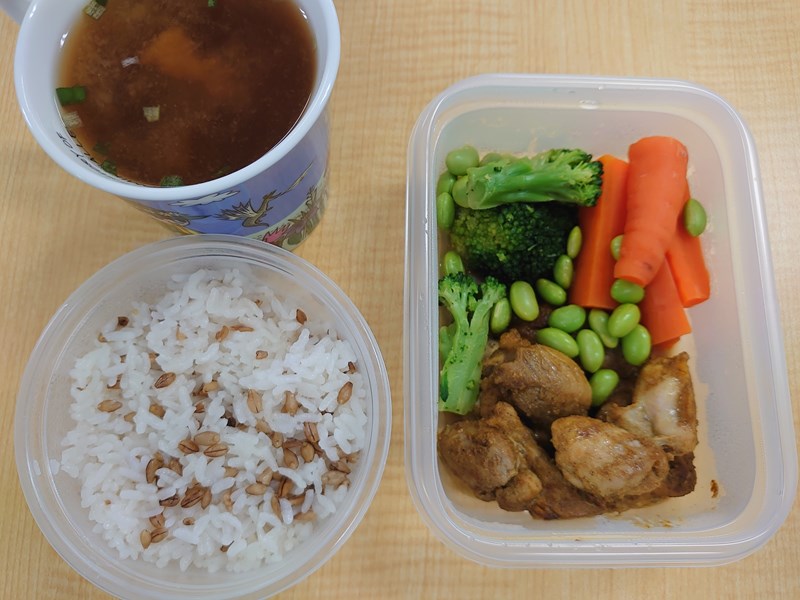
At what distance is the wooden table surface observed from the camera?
1282 millimetres

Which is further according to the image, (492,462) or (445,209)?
(445,209)

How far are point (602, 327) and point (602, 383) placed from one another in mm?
117

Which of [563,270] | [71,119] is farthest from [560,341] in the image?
[71,119]

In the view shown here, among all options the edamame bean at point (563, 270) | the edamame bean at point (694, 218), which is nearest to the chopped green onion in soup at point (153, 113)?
the edamame bean at point (563, 270)

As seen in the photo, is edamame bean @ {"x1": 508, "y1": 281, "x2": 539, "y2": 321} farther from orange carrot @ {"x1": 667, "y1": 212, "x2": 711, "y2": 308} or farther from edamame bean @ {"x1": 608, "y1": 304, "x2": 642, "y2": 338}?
orange carrot @ {"x1": 667, "y1": 212, "x2": 711, "y2": 308}

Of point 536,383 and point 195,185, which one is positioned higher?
point 195,185

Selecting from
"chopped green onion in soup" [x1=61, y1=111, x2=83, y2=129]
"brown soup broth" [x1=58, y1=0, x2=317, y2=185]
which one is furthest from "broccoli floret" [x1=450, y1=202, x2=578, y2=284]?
"chopped green onion in soup" [x1=61, y1=111, x2=83, y2=129]

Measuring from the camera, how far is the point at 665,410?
122 cm

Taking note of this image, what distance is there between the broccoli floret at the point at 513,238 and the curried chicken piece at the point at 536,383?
16 cm

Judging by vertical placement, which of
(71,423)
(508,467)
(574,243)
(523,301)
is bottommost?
(71,423)

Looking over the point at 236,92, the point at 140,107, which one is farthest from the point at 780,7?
the point at 140,107

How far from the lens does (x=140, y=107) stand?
3.18 ft

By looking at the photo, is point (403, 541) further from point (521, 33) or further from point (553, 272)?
point (521, 33)

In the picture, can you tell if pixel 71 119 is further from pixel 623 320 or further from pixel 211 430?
pixel 623 320
